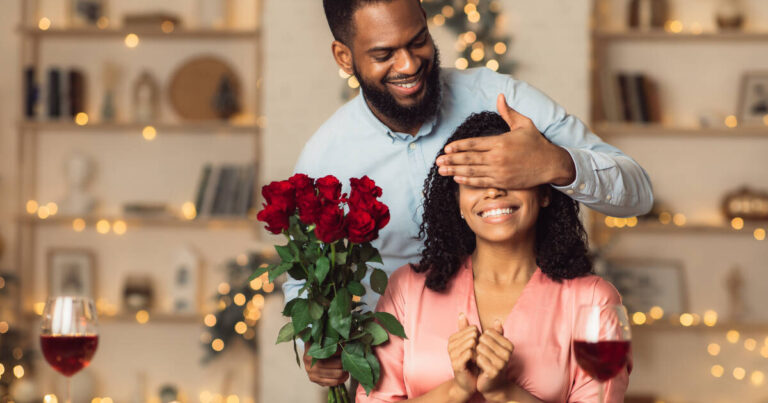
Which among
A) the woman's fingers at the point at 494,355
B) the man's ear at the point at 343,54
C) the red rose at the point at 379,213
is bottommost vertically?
the woman's fingers at the point at 494,355

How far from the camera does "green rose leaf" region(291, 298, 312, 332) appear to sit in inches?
55.0

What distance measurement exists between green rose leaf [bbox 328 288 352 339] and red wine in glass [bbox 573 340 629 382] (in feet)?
1.31

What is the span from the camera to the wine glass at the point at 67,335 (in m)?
1.36

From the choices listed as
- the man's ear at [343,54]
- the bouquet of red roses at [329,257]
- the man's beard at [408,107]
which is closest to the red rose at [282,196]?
the bouquet of red roses at [329,257]

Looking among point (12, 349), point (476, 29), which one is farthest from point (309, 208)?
point (12, 349)

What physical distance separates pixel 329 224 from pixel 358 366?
29cm

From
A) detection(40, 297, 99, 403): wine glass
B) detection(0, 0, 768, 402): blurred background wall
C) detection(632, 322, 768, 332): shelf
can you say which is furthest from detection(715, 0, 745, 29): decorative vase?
detection(40, 297, 99, 403): wine glass

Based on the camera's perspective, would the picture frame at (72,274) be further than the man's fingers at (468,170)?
Yes

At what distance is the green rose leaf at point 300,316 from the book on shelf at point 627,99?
291cm

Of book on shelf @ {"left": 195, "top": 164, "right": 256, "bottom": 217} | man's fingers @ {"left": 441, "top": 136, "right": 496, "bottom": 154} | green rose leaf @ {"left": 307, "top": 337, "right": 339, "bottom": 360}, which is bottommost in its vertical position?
book on shelf @ {"left": 195, "top": 164, "right": 256, "bottom": 217}

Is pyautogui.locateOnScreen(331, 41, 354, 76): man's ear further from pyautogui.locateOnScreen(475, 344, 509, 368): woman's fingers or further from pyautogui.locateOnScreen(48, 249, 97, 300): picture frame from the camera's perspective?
pyautogui.locateOnScreen(48, 249, 97, 300): picture frame

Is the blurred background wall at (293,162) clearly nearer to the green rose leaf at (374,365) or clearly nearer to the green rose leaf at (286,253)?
the green rose leaf at (374,365)

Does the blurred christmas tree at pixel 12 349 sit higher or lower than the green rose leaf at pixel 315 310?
lower

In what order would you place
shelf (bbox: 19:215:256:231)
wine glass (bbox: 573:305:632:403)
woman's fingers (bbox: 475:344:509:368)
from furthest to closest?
shelf (bbox: 19:215:256:231) → woman's fingers (bbox: 475:344:509:368) → wine glass (bbox: 573:305:632:403)
